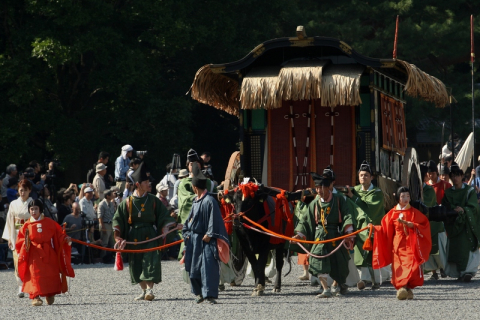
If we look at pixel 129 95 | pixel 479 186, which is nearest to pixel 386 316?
pixel 479 186

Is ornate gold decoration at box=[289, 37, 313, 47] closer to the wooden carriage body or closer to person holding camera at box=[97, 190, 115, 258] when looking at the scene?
the wooden carriage body

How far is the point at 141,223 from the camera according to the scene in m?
11.8

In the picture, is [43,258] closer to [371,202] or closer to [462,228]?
[371,202]

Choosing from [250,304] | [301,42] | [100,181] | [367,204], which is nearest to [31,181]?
[100,181]

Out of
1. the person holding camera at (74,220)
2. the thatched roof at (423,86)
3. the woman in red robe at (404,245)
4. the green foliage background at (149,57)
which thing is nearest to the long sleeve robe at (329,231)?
the woman in red robe at (404,245)

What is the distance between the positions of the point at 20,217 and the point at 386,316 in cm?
542

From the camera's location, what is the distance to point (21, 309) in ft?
35.6

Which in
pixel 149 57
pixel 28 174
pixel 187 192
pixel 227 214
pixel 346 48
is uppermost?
pixel 149 57

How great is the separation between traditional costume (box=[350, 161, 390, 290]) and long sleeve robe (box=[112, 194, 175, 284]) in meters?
2.59

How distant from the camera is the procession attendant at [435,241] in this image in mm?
13758

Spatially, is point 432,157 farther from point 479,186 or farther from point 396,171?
point 396,171

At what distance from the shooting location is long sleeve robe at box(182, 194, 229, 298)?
10.9 metres

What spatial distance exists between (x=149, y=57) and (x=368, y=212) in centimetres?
1339

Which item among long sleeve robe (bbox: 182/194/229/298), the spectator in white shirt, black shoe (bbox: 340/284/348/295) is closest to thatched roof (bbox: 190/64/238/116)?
long sleeve robe (bbox: 182/194/229/298)
